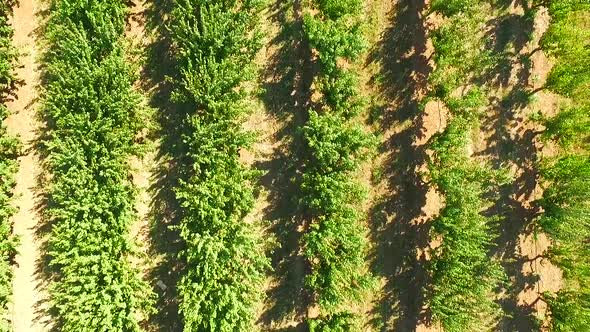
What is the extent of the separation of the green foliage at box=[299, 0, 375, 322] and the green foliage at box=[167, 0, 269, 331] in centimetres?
187

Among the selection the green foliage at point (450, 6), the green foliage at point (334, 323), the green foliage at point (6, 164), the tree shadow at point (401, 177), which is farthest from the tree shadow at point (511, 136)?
the green foliage at point (6, 164)

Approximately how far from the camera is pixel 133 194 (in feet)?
51.1

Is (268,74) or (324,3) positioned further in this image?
(268,74)

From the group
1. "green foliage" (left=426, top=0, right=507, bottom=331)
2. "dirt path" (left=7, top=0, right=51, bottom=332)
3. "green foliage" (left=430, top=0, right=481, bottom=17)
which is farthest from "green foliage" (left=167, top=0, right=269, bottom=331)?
"green foliage" (left=426, top=0, right=507, bottom=331)

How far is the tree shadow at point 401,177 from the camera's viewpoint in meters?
17.0

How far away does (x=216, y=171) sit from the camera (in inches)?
592

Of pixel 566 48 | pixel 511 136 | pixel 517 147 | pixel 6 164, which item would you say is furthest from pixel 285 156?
pixel 566 48

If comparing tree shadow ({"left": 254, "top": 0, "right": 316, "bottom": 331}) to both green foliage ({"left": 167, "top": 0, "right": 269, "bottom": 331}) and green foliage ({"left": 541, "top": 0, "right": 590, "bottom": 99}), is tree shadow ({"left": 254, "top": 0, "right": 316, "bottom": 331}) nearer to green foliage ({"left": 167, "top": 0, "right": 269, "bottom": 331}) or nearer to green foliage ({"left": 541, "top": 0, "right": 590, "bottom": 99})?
green foliage ({"left": 167, "top": 0, "right": 269, "bottom": 331})

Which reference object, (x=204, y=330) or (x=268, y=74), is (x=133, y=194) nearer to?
→ (x=204, y=330)

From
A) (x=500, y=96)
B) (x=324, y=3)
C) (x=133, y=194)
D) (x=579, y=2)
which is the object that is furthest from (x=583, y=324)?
(x=133, y=194)

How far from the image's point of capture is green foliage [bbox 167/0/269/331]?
14.8 m

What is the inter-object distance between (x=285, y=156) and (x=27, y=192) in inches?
333

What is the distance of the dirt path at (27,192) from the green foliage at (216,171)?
474 centimetres

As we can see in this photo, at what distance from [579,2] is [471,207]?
7727mm
